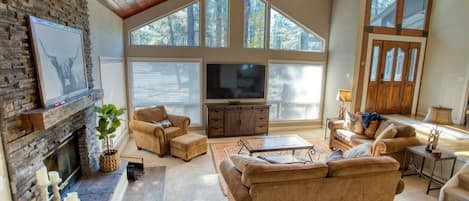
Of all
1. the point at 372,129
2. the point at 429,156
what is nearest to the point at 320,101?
the point at 372,129

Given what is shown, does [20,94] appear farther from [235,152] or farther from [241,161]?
[235,152]

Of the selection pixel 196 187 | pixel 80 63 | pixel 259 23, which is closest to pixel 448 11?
pixel 259 23

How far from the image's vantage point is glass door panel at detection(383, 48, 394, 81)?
5584 mm

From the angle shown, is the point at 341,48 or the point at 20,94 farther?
the point at 341,48

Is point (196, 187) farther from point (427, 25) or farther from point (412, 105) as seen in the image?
point (427, 25)

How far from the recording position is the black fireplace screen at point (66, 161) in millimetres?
2359

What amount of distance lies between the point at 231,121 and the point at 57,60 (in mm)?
3800

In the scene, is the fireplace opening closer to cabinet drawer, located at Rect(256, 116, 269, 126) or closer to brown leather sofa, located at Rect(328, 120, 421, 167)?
cabinet drawer, located at Rect(256, 116, 269, 126)

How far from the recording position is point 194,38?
18.3ft

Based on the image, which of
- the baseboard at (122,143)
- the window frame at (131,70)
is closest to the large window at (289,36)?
the window frame at (131,70)

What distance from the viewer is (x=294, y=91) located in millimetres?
6352

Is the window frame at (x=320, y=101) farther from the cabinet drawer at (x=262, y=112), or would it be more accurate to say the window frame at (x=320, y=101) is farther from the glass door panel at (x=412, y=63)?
the glass door panel at (x=412, y=63)

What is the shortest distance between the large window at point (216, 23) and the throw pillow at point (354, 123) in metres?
3.15

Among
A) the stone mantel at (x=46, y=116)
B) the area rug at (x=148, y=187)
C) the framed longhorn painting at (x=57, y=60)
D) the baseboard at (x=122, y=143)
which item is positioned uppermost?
the framed longhorn painting at (x=57, y=60)
